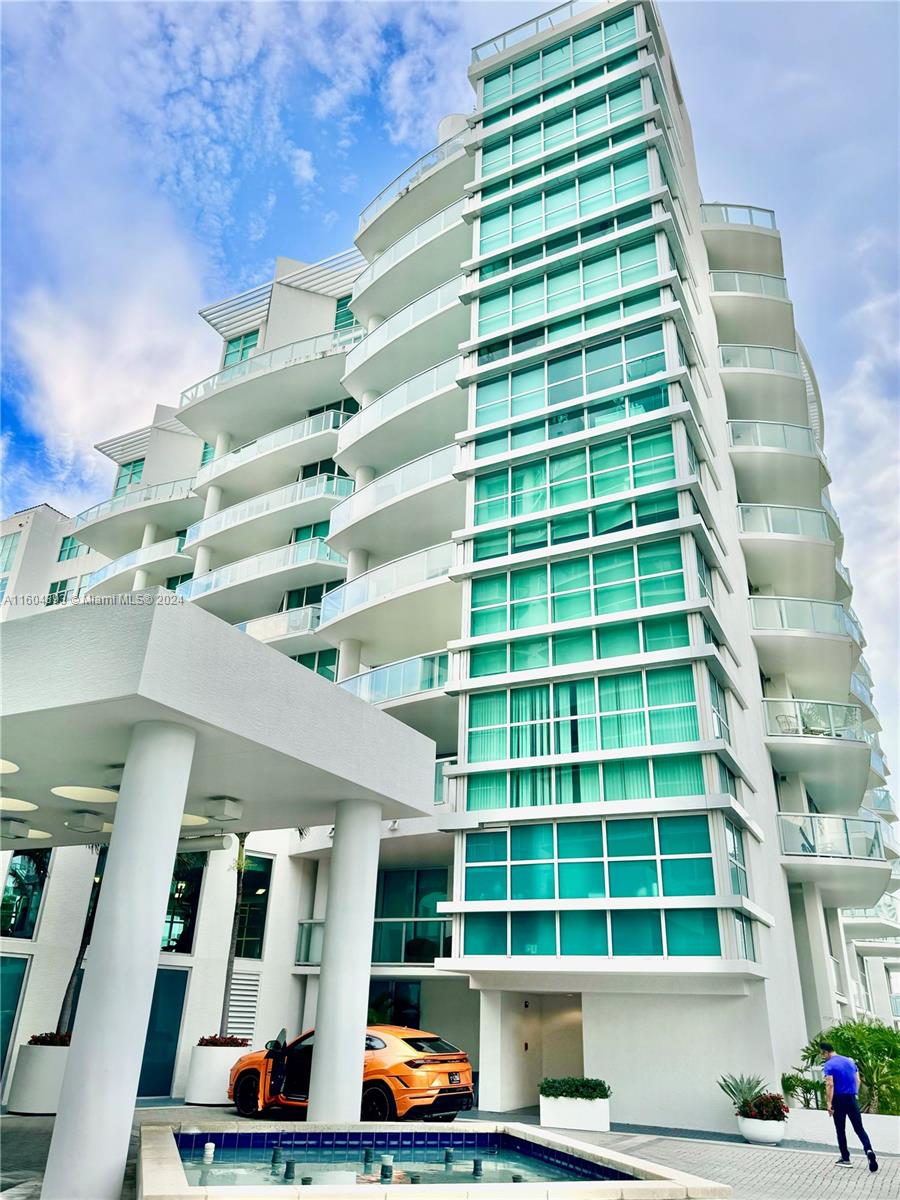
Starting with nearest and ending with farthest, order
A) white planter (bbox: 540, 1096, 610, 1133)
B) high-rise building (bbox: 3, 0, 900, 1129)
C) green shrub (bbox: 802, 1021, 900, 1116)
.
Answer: green shrub (bbox: 802, 1021, 900, 1116) < white planter (bbox: 540, 1096, 610, 1133) < high-rise building (bbox: 3, 0, 900, 1129)

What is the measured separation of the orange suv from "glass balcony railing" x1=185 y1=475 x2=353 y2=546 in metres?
20.9

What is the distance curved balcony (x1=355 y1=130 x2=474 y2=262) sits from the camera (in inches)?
1222

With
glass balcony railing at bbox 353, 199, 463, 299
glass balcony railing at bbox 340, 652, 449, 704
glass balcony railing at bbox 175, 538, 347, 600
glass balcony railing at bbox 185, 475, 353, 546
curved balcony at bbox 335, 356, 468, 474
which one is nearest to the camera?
glass balcony railing at bbox 340, 652, 449, 704

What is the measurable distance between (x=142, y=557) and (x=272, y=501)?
9241 mm

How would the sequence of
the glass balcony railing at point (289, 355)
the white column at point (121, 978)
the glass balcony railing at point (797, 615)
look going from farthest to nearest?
the glass balcony railing at point (289, 355) → the glass balcony railing at point (797, 615) → the white column at point (121, 978)

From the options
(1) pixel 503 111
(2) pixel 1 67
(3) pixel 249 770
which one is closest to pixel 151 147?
(2) pixel 1 67

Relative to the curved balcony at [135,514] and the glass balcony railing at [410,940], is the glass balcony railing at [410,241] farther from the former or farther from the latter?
the glass balcony railing at [410,940]

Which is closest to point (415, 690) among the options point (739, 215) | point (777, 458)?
point (777, 458)

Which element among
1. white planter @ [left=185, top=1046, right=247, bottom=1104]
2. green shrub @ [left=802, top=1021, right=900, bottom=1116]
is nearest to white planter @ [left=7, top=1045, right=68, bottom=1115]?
white planter @ [left=185, top=1046, right=247, bottom=1104]

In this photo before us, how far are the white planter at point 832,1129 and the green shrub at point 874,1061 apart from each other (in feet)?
1.38

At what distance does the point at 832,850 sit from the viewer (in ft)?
77.1

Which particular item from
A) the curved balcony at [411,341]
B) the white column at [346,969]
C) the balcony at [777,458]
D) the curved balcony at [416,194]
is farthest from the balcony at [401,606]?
the curved balcony at [416,194]

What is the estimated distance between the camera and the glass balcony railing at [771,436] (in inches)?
1074

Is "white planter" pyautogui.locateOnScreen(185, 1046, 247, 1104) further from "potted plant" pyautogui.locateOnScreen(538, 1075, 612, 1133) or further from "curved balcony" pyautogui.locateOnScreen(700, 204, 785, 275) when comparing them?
"curved balcony" pyautogui.locateOnScreen(700, 204, 785, 275)
